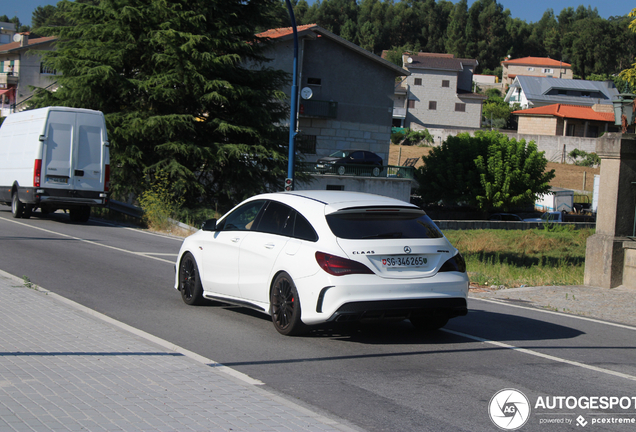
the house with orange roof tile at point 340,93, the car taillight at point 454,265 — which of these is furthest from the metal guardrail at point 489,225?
the car taillight at point 454,265

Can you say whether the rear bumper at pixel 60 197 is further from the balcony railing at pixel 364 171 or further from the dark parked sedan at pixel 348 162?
the dark parked sedan at pixel 348 162

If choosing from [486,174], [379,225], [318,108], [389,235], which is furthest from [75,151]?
[486,174]

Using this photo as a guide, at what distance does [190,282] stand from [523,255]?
19.8m

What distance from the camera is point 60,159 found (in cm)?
1980

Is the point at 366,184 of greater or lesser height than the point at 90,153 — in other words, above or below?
below

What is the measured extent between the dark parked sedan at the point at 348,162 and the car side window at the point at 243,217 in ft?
112

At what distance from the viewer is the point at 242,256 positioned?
8.10 m

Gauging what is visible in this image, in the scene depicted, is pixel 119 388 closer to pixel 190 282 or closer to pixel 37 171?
pixel 190 282

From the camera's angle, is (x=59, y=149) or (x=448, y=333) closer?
(x=448, y=333)

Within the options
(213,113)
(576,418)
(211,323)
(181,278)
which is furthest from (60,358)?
(213,113)

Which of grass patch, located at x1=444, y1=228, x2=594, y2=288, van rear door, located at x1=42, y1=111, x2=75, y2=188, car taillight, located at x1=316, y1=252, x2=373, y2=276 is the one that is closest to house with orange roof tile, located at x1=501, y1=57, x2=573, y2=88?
grass patch, located at x1=444, y1=228, x2=594, y2=288

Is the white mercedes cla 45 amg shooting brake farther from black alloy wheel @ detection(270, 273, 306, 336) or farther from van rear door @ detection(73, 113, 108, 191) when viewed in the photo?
van rear door @ detection(73, 113, 108, 191)

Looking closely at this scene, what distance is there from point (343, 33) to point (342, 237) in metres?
148

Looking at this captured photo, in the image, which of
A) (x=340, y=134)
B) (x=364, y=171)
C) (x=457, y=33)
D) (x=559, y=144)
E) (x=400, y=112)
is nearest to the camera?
(x=364, y=171)
